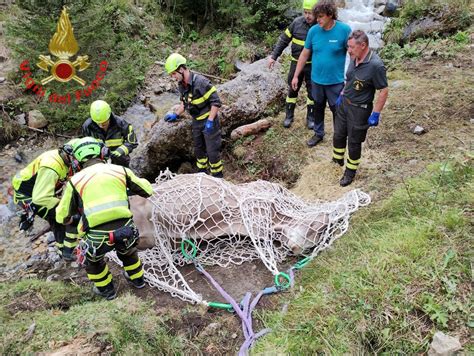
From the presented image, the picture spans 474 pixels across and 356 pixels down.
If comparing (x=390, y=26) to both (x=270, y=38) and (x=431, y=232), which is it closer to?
(x=270, y=38)

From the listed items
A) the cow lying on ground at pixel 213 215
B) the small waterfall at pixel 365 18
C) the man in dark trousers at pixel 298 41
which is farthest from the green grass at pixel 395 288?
the small waterfall at pixel 365 18

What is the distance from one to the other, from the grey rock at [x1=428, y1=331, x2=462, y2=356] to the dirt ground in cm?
143

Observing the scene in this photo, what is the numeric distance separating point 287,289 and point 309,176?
6.53 ft

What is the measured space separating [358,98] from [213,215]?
1.98 m

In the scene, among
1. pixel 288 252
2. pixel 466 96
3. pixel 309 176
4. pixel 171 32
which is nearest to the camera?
pixel 288 252

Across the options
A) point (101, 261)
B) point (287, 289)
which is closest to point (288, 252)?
point (287, 289)

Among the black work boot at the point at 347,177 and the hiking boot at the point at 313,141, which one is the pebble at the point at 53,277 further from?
the hiking boot at the point at 313,141

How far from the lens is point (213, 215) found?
416 centimetres

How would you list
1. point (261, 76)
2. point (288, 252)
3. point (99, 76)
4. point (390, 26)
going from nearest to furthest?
1. point (288, 252)
2. point (261, 76)
3. point (99, 76)
4. point (390, 26)

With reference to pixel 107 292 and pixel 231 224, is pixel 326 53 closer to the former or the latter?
pixel 231 224

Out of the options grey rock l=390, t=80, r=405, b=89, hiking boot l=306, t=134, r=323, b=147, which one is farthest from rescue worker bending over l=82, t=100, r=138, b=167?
grey rock l=390, t=80, r=405, b=89

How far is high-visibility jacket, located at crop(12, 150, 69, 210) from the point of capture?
401cm

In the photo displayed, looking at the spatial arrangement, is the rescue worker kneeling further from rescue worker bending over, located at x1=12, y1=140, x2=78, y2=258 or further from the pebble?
the pebble

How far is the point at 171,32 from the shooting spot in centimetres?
1104
